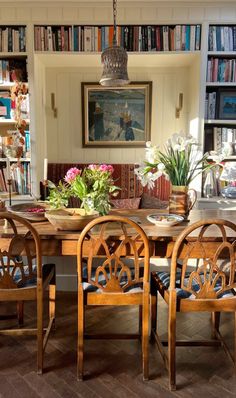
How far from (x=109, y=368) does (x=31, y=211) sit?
109 centimetres

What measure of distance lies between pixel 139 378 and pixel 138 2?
298 centimetres

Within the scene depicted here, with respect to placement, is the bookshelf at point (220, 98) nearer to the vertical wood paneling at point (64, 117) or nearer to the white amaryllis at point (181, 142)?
the white amaryllis at point (181, 142)

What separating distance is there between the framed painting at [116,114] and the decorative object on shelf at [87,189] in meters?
1.63

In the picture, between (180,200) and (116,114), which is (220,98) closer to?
(116,114)

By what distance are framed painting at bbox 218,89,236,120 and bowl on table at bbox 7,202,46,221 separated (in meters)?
1.93

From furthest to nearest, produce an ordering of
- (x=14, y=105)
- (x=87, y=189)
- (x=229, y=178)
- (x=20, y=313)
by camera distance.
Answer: (x=14, y=105) < (x=229, y=178) < (x=20, y=313) < (x=87, y=189)

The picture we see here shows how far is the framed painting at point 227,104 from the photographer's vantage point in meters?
3.17

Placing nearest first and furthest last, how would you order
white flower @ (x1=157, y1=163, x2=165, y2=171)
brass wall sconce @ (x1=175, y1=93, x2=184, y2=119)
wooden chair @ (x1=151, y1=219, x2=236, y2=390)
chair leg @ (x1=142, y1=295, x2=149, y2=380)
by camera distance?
wooden chair @ (x1=151, y1=219, x2=236, y2=390) → chair leg @ (x1=142, y1=295, x2=149, y2=380) → white flower @ (x1=157, y1=163, x2=165, y2=171) → brass wall sconce @ (x1=175, y1=93, x2=184, y2=119)

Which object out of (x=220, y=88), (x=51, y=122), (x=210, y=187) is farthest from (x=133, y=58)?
(x=210, y=187)

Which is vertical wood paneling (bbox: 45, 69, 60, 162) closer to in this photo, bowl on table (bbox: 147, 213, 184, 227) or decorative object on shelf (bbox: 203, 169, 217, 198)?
decorative object on shelf (bbox: 203, 169, 217, 198)

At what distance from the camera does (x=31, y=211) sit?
2217 mm

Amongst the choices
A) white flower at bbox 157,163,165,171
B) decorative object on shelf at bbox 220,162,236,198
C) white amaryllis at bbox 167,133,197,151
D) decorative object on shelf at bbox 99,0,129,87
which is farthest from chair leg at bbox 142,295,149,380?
decorative object on shelf at bbox 220,162,236,198

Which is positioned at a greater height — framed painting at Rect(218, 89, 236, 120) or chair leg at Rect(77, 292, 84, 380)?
framed painting at Rect(218, 89, 236, 120)

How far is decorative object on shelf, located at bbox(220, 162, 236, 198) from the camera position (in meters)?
2.99
